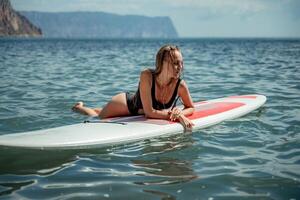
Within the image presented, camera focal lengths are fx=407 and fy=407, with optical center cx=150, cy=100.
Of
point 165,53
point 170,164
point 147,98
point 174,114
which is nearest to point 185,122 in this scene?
point 174,114

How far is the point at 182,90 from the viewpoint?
568 centimetres

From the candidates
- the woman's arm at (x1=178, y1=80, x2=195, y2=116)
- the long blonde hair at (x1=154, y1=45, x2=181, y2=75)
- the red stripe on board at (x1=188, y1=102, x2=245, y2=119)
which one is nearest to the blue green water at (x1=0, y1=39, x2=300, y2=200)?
the red stripe on board at (x1=188, y1=102, x2=245, y2=119)

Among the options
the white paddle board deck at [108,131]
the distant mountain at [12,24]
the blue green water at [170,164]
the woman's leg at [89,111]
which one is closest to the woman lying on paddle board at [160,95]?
the white paddle board deck at [108,131]

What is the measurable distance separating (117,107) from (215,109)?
1.63 metres

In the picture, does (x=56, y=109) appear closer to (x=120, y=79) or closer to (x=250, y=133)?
(x=250, y=133)

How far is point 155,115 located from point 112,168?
60.8 inches

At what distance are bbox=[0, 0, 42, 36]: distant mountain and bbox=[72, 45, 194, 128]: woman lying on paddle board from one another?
156m

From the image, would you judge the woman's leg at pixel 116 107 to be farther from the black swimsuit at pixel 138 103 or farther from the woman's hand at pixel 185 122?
the woman's hand at pixel 185 122

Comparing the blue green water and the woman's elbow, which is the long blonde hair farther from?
the blue green water

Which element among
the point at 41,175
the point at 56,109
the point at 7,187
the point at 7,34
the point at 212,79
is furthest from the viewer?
the point at 7,34

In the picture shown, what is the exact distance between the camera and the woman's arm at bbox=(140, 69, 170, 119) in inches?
208

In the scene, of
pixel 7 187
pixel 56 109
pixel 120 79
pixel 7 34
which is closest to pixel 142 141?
pixel 7 187

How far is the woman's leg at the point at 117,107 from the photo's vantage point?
5957 millimetres

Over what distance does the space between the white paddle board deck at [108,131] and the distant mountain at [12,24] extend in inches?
6160
